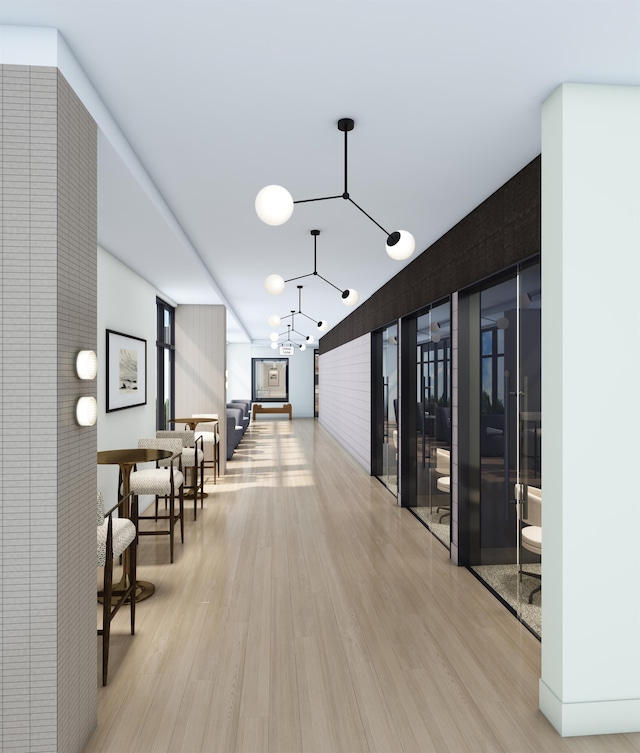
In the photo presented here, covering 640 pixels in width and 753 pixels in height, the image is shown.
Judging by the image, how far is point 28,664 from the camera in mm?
1745

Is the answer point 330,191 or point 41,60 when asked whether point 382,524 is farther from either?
point 41,60

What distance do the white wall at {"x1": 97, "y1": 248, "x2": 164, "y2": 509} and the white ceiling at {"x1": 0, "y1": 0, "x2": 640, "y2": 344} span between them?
2.37ft

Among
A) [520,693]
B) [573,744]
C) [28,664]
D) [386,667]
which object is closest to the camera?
[28,664]

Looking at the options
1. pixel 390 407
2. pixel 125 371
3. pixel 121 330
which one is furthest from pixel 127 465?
pixel 390 407

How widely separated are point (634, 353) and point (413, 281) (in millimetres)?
3063

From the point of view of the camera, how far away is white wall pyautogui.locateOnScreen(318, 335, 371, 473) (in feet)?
24.8

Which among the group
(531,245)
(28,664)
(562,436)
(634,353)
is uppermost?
(531,245)

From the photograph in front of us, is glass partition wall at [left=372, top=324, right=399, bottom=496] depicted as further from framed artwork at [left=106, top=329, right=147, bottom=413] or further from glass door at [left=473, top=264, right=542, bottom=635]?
framed artwork at [left=106, top=329, right=147, bottom=413]

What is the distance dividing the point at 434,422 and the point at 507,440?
157 centimetres

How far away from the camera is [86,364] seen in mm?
2002

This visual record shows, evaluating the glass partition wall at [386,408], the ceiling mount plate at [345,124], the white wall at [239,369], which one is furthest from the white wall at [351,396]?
the ceiling mount plate at [345,124]

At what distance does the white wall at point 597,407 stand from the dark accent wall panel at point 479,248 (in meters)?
0.53

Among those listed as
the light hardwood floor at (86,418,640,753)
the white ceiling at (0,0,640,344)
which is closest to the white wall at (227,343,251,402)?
the light hardwood floor at (86,418,640,753)

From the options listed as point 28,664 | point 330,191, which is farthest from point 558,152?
point 28,664
